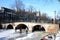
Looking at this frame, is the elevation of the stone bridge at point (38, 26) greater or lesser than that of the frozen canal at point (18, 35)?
greater

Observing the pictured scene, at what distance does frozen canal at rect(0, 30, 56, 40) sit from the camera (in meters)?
2.11

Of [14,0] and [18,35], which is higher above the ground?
[14,0]

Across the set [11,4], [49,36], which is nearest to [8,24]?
[11,4]

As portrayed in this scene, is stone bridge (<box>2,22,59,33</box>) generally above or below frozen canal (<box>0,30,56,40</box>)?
above

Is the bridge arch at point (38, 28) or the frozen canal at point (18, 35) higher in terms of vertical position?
the bridge arch at point (38, 28)

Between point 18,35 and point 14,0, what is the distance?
445 mm

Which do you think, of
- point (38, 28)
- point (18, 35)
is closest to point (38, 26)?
point (38, 28)

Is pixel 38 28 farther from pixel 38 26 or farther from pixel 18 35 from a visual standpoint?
pixel 18 35

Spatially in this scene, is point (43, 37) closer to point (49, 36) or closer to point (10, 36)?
→ point (49, 36)

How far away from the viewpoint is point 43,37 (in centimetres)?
211

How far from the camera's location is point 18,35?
2.16 meters

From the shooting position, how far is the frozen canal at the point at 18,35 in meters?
2.11

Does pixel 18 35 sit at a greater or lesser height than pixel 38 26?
A: lesser

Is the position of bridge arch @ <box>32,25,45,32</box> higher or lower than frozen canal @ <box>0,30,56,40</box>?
higher
